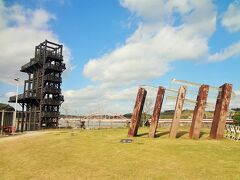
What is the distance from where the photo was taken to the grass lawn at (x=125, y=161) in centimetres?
1226

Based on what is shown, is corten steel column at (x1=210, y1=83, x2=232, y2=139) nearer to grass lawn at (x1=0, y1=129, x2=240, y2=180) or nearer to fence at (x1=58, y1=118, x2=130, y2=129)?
grass lawn at (x1=0, y1=129, x2=240, y2=180)

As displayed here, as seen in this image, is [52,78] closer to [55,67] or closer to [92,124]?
[55,67]

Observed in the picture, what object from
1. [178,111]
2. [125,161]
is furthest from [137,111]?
[125,161]

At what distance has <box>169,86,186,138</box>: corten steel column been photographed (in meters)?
21.0

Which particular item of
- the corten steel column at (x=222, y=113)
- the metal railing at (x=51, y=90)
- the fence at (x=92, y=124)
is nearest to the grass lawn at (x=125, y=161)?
the corten steel column at (x=222, y=113)

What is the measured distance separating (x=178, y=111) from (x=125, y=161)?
7.89m

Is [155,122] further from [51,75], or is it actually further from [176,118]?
[51,75]

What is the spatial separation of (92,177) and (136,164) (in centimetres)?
240

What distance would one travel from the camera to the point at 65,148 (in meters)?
18.9

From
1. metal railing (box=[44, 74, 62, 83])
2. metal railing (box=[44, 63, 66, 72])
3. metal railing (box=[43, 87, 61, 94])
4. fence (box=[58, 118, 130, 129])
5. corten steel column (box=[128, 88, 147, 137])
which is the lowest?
fence (box=[58, 118, 130, 129])

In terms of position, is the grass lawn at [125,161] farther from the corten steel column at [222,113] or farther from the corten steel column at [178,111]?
the corten steel column at [222,113]

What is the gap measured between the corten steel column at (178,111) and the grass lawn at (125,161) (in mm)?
1909

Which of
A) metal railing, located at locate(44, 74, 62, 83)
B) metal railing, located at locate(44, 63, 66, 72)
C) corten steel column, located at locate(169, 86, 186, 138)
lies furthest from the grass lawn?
metal railing, located at locate(44, 63, 66, 72)

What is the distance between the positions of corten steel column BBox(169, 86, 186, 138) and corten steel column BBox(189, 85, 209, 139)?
39.8 inches
